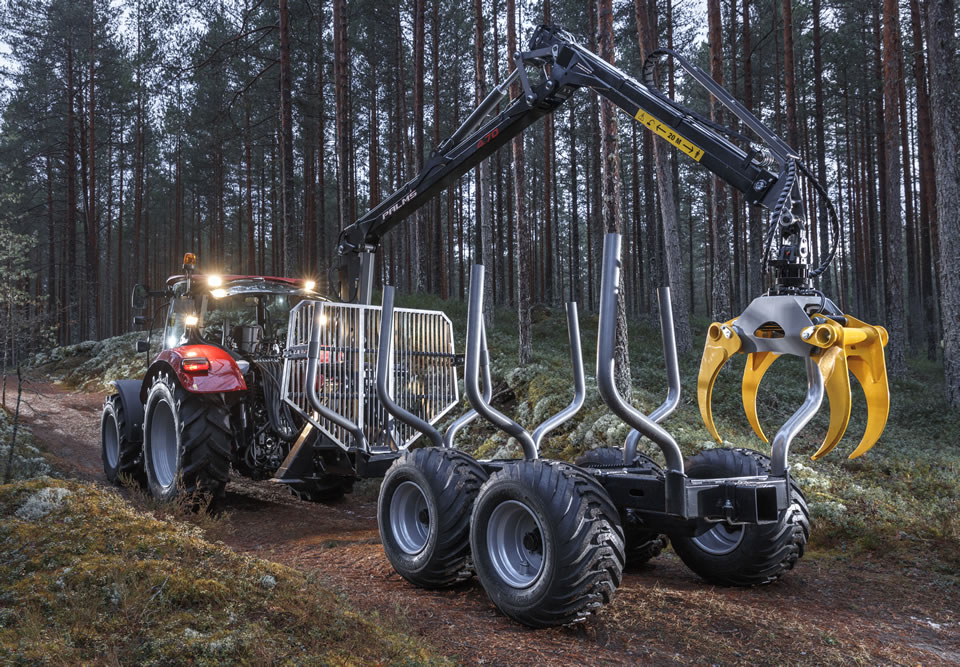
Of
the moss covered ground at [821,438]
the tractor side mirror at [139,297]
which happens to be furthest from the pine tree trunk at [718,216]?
the tractor side mirror at [139,297]

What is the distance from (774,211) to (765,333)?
83 cm

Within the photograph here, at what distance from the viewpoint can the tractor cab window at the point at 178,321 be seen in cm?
804

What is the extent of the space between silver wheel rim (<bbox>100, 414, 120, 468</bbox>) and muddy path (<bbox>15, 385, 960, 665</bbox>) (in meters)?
3.31

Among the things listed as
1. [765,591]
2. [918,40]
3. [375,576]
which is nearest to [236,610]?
[375,576]

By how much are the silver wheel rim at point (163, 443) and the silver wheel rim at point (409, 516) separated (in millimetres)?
3794

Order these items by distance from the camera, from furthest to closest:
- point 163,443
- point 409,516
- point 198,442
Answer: point 163,443, point 198,442, point 409,516

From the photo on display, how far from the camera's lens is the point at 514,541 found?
4316 mm

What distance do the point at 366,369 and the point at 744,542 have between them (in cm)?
404

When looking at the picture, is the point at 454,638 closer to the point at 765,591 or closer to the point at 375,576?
the point at 375,576

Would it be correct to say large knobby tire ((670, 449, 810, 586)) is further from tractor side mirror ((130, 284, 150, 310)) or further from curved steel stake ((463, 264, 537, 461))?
tractor side mirror ((130, 284, 150, 310))

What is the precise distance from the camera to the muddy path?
3484mm

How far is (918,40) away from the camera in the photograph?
22.8m

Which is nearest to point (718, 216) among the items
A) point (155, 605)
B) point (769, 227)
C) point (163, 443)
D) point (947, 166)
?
point (947, 166)

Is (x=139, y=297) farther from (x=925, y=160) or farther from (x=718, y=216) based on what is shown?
(x=925, y=160)
